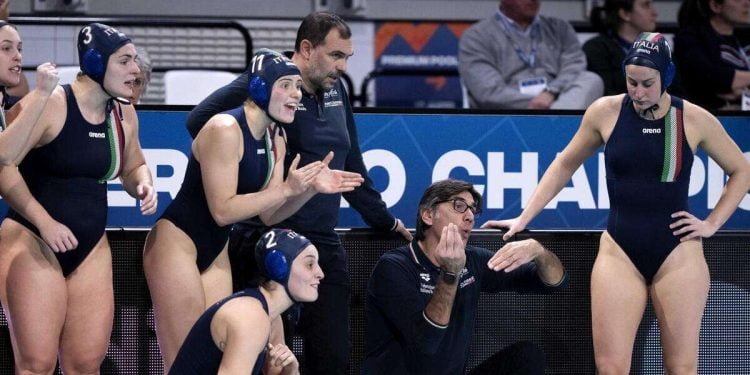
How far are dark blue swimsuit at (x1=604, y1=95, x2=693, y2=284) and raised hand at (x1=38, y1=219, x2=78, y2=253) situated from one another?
95.4 inches

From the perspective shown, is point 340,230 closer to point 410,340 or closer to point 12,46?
point 410,340

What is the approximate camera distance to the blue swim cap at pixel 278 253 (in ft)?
15.6

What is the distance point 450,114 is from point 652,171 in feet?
5.13

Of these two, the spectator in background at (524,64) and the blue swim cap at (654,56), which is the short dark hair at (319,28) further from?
the spectator in background at (524,64)

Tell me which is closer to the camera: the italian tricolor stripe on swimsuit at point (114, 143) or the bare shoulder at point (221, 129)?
the bare shoulder at point (221, 129)

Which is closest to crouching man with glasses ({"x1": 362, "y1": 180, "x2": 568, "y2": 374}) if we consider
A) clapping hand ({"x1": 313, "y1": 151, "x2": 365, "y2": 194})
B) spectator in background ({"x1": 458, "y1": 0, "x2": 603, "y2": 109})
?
clapping hand ({"x1": 313, "y1": 151, "x2": 365, "y2": 194})

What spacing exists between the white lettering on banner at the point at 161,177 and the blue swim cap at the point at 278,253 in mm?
1862

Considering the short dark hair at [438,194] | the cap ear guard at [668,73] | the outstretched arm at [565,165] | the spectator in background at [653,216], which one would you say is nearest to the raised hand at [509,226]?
the outstretched arm at [565,165]

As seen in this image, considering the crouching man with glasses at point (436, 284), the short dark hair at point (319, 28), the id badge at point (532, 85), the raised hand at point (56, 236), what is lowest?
the crouching man with glasses at point (436, 284)

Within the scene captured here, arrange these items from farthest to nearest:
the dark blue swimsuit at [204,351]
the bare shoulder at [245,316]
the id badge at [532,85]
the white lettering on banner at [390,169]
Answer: the id badge at [532,85]
the white lettering on banner at [390,169]
the dark blue swimsuit at [204,351]
the bare shoulder at [245,316]

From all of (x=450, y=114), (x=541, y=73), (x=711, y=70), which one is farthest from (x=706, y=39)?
(x=450, y=114)

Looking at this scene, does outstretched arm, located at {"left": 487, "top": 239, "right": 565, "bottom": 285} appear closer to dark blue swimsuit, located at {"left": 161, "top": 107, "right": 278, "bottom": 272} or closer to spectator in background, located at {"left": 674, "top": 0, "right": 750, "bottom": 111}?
dark blue swimsuit, located at {"left": 161, "top": 107, "right": 278, "bottom": 272}

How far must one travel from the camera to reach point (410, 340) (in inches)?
219

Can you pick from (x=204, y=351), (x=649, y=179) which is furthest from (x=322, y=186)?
(x=649, y=179)
